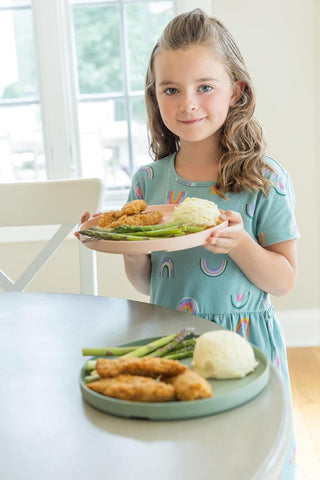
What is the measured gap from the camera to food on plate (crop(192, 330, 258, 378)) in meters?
0.71

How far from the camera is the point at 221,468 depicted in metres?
0.57

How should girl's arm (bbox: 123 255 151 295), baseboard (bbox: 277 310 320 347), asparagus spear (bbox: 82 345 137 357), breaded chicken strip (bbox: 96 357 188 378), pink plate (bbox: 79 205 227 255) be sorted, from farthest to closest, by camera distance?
baseboard (bbox: 277 310 320 347) < girl's arm (bbox: 123 255 151 295) < pink plate (bbox: 79 205 227 255) < asparagus spear (bbox: 82 345 137 357) < breaded chicken strip (bbox: 96 357 188 378)

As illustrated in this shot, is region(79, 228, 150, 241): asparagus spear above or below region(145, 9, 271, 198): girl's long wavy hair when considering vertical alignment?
below

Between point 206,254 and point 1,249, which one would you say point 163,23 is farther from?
point 206,254

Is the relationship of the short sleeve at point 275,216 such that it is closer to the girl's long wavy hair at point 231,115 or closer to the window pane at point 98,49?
the girl's long wavy hair at point 231,115

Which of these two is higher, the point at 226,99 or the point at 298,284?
the point at 226,99

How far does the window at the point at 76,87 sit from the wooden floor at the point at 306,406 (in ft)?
3.75

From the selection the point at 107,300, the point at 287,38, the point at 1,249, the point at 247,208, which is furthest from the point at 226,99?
the point at 1,249

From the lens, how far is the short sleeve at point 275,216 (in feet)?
4.50

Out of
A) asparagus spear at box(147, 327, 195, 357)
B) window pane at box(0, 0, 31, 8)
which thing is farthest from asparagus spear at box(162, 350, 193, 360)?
window pane at box(0, 0, 31, 8)

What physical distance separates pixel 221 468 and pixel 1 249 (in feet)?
8.28

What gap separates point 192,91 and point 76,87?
1.80m

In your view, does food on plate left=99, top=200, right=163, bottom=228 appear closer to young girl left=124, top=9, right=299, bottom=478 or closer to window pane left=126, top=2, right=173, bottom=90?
young girl left=124, top=9, right=299, bottom=478

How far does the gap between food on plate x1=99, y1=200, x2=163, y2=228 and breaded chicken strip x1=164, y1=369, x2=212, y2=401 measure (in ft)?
1.88
